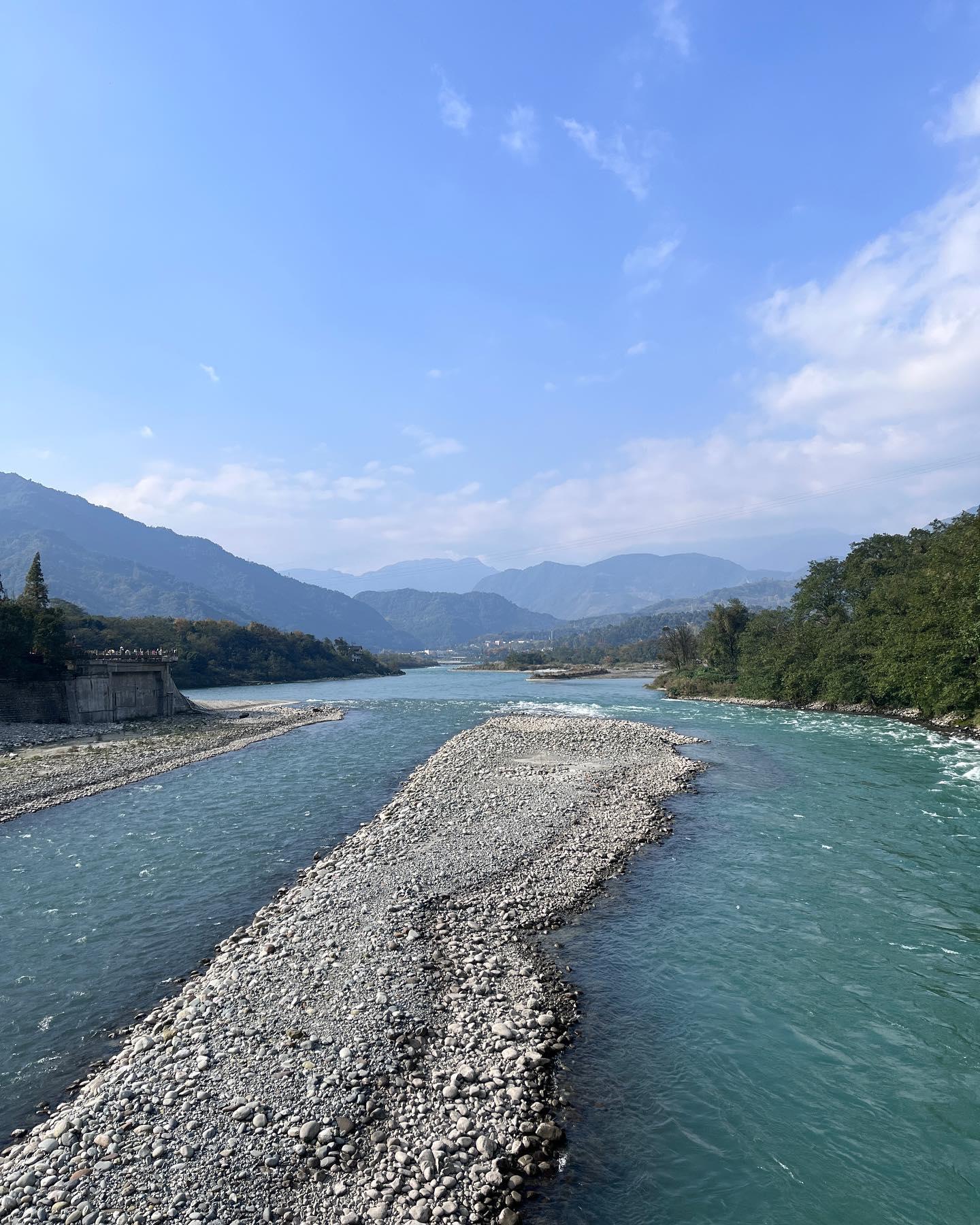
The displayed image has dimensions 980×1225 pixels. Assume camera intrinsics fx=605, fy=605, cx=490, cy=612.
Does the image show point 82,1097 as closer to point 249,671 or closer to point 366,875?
point 366,875

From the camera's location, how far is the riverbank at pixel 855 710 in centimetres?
3619

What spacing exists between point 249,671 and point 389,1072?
118 m

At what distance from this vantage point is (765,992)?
10.5 meters

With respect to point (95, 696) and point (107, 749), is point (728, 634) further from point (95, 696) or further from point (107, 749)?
point (95, 696)

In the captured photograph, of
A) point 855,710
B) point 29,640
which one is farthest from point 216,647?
point 855,710

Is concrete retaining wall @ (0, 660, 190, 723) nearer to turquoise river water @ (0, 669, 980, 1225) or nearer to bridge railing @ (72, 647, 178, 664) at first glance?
bridge railing @ (72, 647, 178, 664)

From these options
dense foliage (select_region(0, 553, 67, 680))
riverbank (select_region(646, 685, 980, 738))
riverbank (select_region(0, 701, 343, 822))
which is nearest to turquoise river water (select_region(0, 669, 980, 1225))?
riverbank (select_region(0, 701, 343, 822))

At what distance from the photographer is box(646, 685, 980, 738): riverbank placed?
36188mm

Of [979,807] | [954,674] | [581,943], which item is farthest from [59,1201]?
[954,674]

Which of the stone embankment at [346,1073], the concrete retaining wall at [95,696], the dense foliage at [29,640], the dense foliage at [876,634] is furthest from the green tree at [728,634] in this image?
the dense foliage at [29,640]

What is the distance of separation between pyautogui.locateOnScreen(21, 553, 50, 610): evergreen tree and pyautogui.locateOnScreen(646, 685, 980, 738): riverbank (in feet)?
208

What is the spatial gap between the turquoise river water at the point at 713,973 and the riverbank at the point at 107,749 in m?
2.90

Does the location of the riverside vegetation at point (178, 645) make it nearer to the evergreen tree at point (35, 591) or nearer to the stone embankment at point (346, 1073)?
the evergreen tree at point (35, 591)

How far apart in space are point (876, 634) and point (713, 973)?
43.6 metres
